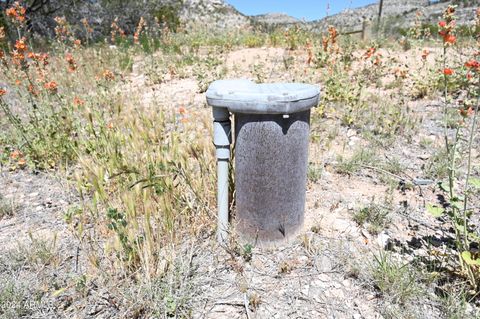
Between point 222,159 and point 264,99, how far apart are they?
0.47m

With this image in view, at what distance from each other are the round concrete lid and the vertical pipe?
94 millimetres

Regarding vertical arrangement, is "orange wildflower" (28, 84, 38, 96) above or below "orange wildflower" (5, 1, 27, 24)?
below

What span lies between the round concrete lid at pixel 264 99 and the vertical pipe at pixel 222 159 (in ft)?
0.31

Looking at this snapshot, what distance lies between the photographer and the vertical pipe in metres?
1.77

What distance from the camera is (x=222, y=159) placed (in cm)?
188

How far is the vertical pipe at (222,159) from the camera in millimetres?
1768

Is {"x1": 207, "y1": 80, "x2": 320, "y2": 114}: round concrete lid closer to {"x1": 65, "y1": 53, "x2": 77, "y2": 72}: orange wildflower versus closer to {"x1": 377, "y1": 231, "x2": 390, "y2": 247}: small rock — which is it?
{"x1": 377, "y1": 231, "x2": 390, "y2": 247}: small rock

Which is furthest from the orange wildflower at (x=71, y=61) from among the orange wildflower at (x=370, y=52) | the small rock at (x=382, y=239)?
the orange wildflower at (x=370, y=52)

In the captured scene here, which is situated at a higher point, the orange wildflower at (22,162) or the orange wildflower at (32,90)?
the orange wildflower at (32,90)

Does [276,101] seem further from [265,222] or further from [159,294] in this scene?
[159,294]

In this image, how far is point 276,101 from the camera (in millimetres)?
1574

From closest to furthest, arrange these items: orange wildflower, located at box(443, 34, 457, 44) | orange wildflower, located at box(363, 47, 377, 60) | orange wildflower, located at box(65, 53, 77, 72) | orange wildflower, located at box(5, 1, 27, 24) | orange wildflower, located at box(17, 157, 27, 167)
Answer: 1. orange wildflower, located at box(443, 34, 457, 44)
2. orange wildflower, located at box(5, 1, 27, 24)
3. orange wildflower, located at box(17, 157, 27, 167)
4. orange wildflower, located at box(65, 53, 77, 72)
5. orange wildflower, located at box(363, 47, 377, 60)

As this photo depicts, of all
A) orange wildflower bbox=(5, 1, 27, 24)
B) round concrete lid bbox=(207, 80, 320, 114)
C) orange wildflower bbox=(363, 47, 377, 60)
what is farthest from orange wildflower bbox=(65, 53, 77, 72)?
orange wildflower bbox=(363, 47, 377, 60)

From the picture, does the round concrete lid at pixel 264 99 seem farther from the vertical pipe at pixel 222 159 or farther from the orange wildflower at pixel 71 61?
the orange wildflower at pixel 71 61
